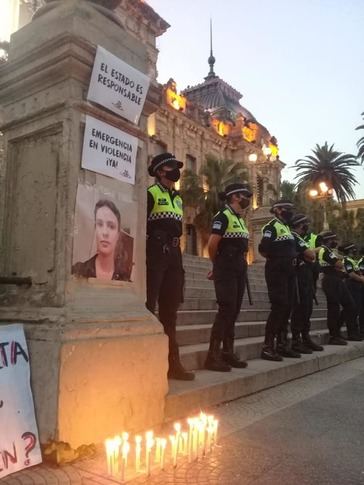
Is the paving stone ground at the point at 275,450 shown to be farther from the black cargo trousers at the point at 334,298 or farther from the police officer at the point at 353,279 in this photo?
the police officer at the point at 353,279

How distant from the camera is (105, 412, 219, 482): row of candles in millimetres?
2641

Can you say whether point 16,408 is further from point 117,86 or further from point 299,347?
point 299,347

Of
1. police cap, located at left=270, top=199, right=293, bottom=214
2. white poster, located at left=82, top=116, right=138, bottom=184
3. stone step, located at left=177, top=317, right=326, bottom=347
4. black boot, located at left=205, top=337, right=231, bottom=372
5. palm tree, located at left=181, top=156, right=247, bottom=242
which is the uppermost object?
palm tree, located at left=181, top=156, right=247, bottom=242

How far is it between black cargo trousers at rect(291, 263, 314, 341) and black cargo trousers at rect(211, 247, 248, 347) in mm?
2136

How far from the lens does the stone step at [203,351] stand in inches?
197

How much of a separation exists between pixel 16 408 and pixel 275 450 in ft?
5.71

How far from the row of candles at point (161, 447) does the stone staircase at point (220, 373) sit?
2.05 feet

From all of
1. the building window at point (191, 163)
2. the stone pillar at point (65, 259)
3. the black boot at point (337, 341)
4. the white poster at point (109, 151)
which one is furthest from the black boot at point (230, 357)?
the building window at point (191, 163)

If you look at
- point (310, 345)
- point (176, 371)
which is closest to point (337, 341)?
point (310, 345)

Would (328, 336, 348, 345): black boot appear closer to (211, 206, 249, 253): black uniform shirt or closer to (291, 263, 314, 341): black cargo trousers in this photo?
(291, 263, 314, 341): black cargo trousers

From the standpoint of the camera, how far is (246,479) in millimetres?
2707

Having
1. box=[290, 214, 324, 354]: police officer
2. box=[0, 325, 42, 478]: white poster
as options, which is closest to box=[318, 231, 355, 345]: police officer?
box=[290, 214, 324, 354]: police officer

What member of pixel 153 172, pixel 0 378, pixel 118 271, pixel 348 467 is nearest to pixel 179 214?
pixel 153 172

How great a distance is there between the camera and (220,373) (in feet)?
15.9
